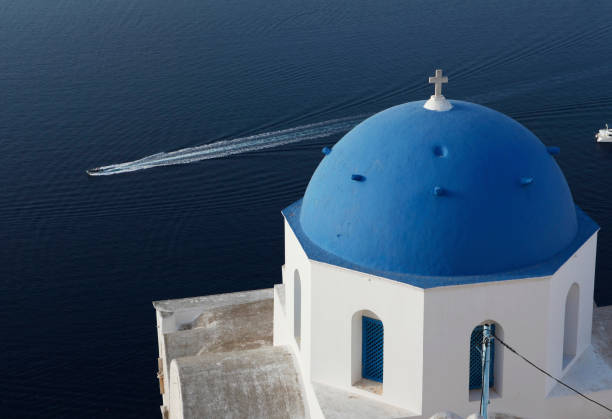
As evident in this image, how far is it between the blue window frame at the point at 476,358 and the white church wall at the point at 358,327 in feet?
4.35

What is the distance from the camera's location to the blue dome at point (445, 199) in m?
17.3

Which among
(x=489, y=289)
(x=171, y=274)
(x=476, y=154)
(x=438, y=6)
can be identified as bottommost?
(x=171, y=274)

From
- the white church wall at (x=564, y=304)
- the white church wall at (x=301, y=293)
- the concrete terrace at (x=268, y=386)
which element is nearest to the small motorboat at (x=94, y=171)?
the concrete terrace at (x=268, y=386)

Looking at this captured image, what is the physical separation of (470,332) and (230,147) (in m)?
29.4

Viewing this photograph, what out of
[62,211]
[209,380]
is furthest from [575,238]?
[62,211]

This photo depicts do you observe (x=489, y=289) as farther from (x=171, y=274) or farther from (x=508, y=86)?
(x=508, y=86)

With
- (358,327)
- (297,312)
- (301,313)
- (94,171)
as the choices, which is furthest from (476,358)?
(94,171)

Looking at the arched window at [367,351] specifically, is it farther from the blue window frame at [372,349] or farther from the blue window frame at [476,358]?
the blue window frame at [476,358]

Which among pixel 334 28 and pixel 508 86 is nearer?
pixel 508 86

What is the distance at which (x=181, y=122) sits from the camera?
47.7 m

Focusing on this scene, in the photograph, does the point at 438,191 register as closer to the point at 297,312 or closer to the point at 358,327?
the point at 358,327

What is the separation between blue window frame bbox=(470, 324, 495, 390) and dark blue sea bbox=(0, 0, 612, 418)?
50.2 feet

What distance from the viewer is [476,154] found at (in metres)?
17.7

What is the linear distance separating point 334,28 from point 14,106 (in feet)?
68.4
